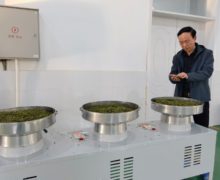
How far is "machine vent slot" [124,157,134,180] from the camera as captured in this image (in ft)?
4.10

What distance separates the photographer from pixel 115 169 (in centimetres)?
122

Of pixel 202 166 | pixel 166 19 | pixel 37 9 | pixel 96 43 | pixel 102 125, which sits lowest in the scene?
pixel 202 166

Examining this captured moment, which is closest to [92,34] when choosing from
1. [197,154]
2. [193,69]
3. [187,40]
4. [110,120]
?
[187,40]

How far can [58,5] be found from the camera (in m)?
2.04

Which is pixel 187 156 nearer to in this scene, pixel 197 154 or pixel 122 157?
pixel 197 154

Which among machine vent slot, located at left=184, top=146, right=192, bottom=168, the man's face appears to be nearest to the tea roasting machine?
machine vent slot, located at left=184, top=146, right=192, bottom=168

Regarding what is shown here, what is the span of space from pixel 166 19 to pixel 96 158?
103 inches

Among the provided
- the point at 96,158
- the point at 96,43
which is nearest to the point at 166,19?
the point at 96,43

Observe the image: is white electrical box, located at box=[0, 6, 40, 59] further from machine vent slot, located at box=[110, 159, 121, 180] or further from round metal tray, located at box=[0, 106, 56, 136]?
machine vent slot, located at box=[110, 159, 121, 180]

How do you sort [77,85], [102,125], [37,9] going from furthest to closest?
1. [77,85]
2. [37,9]
3. [102,125]

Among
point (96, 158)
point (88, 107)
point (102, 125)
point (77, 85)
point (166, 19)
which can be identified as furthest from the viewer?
point (166, 19)

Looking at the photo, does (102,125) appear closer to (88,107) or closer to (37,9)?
(88,107)

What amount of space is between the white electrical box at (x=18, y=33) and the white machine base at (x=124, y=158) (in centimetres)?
87

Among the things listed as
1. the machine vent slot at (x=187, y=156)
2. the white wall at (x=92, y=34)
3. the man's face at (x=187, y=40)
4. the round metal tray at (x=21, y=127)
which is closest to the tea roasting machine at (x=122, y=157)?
the machine vent slot at (x=187, y=156)
